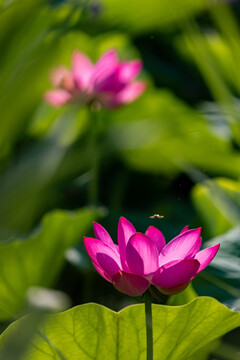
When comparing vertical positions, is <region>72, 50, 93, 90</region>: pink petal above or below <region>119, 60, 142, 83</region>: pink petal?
above

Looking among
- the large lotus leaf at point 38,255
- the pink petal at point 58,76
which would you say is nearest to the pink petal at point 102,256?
the large lotus leaf at point 38,255

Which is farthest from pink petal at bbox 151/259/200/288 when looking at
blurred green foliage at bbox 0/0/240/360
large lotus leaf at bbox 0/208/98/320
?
large lotus leaf at bbox 0/208/98/320

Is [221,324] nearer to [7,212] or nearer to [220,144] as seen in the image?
[7,212]

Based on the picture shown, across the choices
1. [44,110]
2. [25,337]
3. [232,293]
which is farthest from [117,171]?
[25,337]

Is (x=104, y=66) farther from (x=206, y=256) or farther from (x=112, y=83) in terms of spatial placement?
(x=206, y=256)

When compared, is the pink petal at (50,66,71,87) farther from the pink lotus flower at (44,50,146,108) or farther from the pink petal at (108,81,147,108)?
the pink petal at (108,81,147,108)

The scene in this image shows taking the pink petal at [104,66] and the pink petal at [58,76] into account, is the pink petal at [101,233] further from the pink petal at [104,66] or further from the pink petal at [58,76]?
the pink petal at [58,76]

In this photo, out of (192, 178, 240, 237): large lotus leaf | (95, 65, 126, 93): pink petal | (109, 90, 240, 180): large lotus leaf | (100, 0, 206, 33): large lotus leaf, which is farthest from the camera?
(100, 0, 206, 33): large lotus leaf
